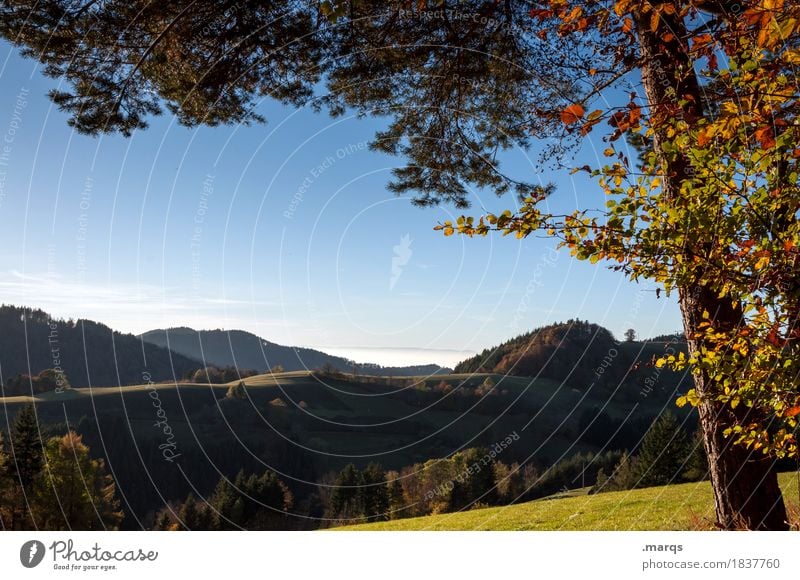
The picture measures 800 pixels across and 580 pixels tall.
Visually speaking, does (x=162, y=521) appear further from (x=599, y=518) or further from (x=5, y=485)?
(x=599, y=518)

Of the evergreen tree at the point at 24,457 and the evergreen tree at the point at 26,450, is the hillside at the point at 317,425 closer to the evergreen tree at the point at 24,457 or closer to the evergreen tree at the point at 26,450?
the evergreen tree at the point at 24,457

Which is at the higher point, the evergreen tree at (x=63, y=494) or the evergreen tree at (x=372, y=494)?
the evergreen tree at (x=63, y=494)

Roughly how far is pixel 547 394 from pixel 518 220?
136 metres

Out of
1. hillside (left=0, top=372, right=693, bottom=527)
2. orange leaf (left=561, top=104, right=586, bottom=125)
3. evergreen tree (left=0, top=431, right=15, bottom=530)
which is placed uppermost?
orange leaf (left=561, top=104, right=586, bottom=125)

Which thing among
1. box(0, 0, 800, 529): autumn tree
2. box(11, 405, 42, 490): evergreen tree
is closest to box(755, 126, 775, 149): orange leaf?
box(0, 0, 800, 529): autumn tree

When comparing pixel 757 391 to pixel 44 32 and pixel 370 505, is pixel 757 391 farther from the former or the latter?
pixel 370 505

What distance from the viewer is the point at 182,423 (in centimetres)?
11488

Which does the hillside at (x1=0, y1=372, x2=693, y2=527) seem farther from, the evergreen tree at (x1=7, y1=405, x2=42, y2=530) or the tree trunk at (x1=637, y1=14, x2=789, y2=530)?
the tree trunk at (x1=637, y1=14, x2=789, y2=530)

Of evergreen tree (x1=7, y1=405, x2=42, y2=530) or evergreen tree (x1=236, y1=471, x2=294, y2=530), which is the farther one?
evergreen tree (x1=236, y1=471, x2=294, y2=530)

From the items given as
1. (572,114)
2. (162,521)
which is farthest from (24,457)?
(572,114)

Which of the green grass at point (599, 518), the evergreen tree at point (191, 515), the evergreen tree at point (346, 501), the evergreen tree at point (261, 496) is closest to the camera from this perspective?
the green grass at point (599, 518)

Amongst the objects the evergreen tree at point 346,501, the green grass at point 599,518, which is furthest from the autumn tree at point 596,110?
the evergreen tree at point 346,501

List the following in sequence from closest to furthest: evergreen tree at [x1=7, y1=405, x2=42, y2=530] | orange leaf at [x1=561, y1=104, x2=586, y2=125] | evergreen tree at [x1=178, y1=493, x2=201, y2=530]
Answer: orange leaf at [x1=561, y1=104, x2=586, y2=125] < evergreen tree at [x1=7, y1=405, x2=42, y2=530] < evergreen tree at [x1=178, y1=493, x2=201, y2=530]

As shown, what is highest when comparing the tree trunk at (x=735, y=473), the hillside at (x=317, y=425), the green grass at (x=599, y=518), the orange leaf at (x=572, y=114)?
the orange leaf at (x=572, y=114)
